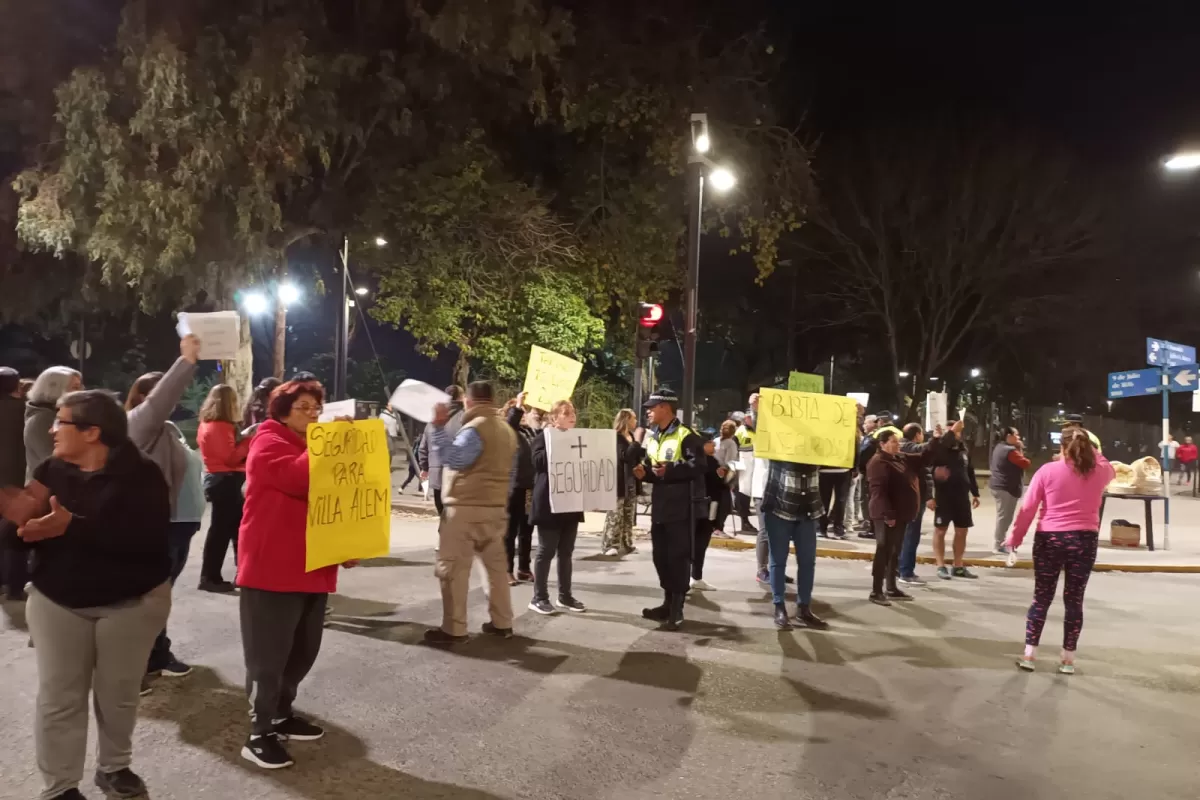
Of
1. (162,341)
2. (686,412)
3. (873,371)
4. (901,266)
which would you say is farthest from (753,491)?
(162,341)

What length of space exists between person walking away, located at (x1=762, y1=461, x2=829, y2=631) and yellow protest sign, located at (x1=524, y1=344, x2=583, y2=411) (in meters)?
Answer: 2.40

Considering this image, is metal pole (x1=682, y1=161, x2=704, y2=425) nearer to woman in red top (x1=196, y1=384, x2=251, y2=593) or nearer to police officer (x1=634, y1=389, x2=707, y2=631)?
police officer (x1=634, y1=389, x2=707, y2=631)

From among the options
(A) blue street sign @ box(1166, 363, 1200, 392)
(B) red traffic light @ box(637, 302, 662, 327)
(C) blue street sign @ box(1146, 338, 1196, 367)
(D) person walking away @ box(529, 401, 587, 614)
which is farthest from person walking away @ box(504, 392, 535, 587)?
(A) blue street sign @ box(1166, 363, 1200, 392)

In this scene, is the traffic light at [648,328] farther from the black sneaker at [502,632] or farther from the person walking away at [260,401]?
the person walking away at [260,401]

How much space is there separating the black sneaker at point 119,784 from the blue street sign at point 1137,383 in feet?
52.5

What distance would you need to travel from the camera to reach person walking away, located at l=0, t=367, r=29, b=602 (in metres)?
6.92

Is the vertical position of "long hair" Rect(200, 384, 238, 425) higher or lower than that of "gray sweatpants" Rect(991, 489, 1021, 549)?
higher

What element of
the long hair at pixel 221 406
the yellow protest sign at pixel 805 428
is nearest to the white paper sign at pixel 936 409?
the yellow protest sign at pixel 805 428

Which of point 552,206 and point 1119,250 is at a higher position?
point 1119,250

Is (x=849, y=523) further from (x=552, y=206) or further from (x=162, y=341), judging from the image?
(x=162, y=341)

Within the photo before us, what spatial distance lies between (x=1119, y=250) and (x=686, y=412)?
22817mm

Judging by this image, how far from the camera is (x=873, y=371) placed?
37.2m

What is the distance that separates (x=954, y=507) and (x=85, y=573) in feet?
29.6

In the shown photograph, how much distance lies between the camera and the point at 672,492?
7.27 meters
